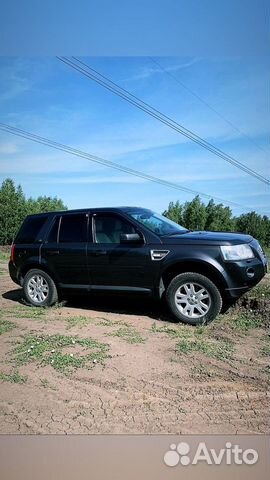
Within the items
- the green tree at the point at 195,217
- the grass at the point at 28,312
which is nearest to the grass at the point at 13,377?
the grass at the point at 28,312

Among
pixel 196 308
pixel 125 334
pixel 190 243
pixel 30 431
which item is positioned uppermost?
pixel 190 243

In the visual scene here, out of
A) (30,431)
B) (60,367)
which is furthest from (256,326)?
(30,431)

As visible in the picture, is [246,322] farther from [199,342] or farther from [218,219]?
[218,219]

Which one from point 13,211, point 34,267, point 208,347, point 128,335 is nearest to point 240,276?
point 208,347

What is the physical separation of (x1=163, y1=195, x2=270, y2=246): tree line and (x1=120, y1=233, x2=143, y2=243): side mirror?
1.90 ft

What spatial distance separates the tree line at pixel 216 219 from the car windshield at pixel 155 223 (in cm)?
21

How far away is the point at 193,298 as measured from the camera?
4641 mm

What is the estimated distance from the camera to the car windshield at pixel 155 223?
518 centimetres

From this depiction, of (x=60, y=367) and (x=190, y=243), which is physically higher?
(x=190, y=243)

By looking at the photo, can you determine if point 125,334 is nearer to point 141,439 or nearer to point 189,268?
point 189,268

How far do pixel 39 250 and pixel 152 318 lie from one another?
198cm

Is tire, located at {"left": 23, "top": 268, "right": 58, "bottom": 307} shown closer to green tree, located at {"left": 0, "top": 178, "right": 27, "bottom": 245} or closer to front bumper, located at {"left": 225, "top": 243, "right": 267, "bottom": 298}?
green tree, located at {"left": 0, "top": 178, "right": 27, "bottom": 245}

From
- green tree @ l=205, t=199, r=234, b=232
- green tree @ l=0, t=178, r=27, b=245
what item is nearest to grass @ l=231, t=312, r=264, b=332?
green tree @ l=205, t=199, r=234, b=232

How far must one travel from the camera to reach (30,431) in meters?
2.64
